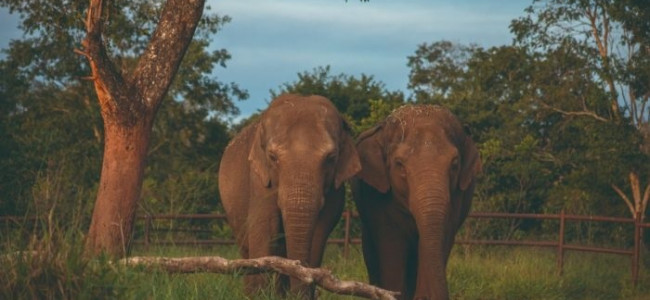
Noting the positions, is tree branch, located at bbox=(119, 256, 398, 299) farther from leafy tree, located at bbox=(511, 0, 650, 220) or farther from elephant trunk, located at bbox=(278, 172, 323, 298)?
leafy tree, located at bbox=(511, 0, 650, 220)

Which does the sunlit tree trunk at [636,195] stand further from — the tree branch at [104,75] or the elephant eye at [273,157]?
the elephant eye at [273,157]

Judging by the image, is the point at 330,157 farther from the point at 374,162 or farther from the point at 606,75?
the point at 606,75

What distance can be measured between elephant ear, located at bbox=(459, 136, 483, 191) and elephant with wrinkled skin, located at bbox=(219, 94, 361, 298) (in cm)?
142

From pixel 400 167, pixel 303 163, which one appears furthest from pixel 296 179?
pixel 400 167

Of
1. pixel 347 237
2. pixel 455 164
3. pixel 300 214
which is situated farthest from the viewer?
pixel 347 237

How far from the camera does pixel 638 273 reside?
2041cm

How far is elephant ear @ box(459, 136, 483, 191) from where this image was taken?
12.8 meters

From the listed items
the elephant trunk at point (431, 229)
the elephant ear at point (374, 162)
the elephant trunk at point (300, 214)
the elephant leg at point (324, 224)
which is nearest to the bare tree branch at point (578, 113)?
the elephant ear at point (374, 162)

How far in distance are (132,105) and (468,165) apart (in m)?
4.78

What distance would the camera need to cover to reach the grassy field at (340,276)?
789cm

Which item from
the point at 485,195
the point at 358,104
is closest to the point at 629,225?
the point at 485,195

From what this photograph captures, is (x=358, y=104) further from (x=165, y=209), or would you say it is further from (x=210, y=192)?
(x=165, y=209)

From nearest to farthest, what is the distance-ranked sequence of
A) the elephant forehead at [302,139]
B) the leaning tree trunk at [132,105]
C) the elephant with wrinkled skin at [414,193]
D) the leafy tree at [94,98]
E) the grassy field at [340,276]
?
the grassy field at [340,276] < the elephant forehead at [302,139] < the elephant with wrinkled skin at [414,193] < the leaning tree trunk at [132,105] < the leafy tree at [94,98]

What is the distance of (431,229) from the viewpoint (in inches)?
468
